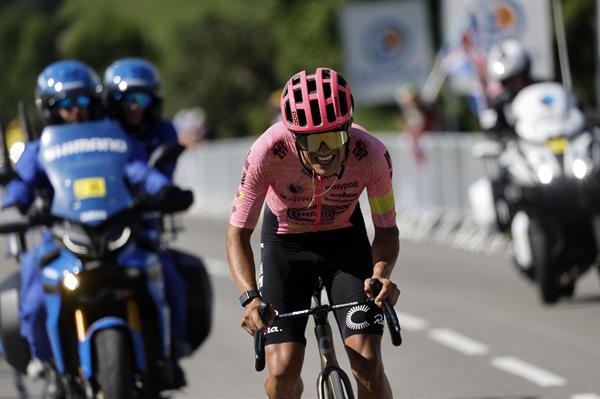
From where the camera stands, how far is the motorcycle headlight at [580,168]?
44.4 ft

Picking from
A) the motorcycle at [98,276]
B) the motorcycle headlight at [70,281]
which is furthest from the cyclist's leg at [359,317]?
the motorcycle headlight at [70,281]

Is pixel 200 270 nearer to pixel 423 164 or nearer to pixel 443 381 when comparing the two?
pixel 443 381

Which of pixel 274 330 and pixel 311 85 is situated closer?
pixel 311 85

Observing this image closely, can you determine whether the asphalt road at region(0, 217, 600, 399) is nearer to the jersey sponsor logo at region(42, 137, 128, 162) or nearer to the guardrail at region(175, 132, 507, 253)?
the jersey sponsor logo at region(42, 137, 128, 162)

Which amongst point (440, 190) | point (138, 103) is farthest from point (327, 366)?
point (440, 190)

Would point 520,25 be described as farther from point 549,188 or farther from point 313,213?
point 313,213

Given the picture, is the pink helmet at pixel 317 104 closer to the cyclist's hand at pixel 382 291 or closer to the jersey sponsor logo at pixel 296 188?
the jersey sponsor logo at pixel 296 188

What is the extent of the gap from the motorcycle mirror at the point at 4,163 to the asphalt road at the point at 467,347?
7.21 ft

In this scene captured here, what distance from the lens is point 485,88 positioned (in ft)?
64.4

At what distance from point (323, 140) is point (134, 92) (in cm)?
337

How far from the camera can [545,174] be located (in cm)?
1360

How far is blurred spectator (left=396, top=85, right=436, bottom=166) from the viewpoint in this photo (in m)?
21.6

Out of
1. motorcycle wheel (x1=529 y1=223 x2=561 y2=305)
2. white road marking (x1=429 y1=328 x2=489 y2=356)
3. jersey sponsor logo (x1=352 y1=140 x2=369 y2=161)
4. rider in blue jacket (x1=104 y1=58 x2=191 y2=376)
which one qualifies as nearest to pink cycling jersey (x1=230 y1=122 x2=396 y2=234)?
jersey sponsor logo (x1=352 y1=140 x2=369 y2=161)

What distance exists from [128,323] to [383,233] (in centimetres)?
179
